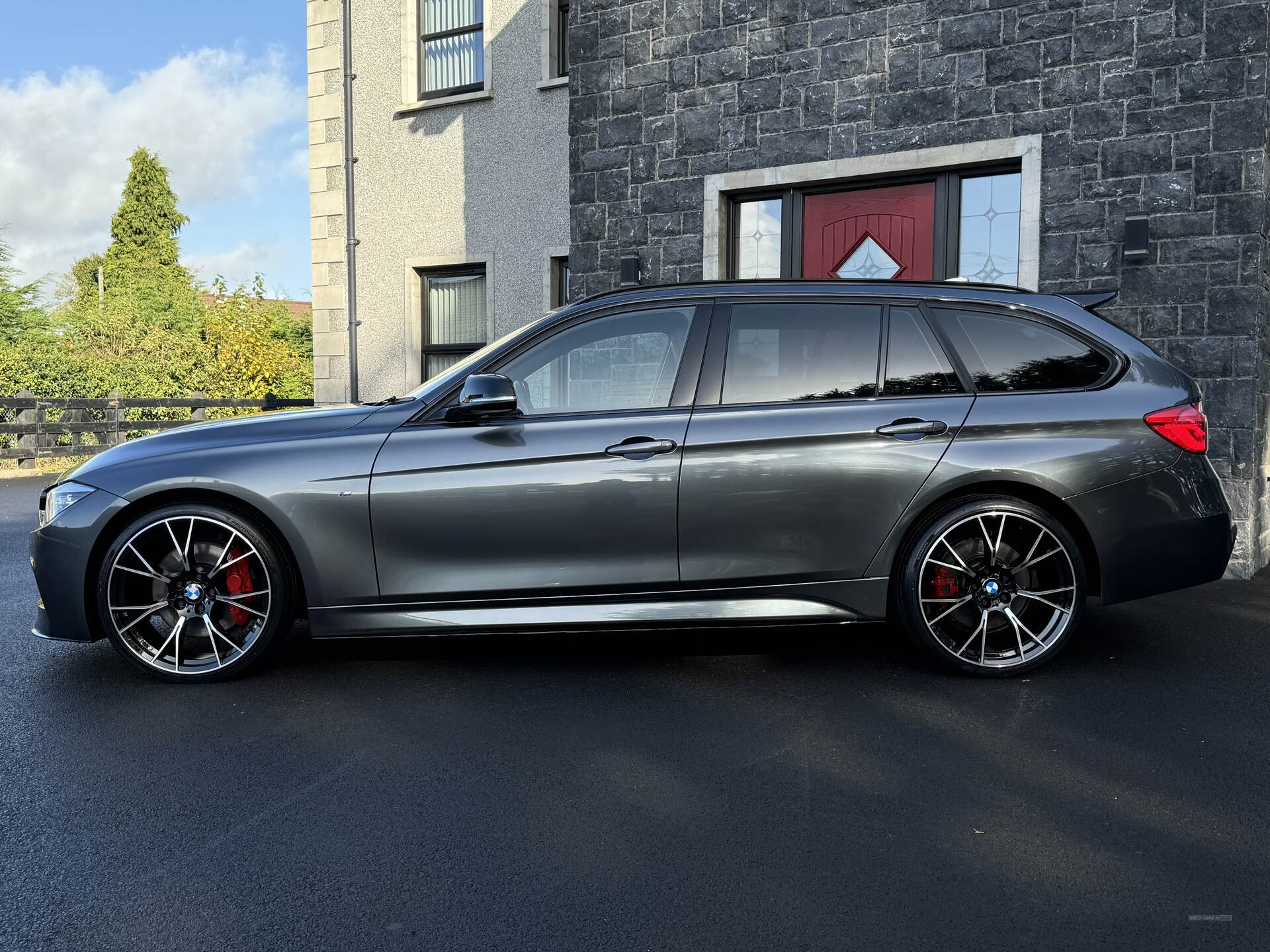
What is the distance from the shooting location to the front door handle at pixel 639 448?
4.73 meters

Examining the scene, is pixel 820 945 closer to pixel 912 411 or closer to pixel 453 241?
pixel 912 411

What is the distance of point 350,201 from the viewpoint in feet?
46.0

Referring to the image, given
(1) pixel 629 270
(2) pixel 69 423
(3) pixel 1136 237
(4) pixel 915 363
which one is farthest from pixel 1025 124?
(2) pixel 69 423

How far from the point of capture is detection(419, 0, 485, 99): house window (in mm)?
13312

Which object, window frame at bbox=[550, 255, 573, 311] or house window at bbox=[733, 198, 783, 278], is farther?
window frame at bbox=[550, 255, 573, 311]

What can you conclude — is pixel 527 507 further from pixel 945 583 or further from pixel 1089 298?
pixel 1089 298

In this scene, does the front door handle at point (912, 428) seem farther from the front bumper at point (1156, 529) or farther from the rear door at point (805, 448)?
the front bumper at point (1156, 529)

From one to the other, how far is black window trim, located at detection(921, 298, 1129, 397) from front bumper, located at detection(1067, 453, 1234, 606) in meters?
0.48

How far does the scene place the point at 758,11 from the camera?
9703 mm

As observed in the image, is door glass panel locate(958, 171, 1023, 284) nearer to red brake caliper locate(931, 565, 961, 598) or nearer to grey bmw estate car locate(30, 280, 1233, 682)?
grey bmw estate car locate(30, 280, 1233, 682)

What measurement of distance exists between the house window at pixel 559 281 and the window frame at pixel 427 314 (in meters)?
1.03

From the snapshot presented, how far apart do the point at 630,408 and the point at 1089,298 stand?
7.41 ft

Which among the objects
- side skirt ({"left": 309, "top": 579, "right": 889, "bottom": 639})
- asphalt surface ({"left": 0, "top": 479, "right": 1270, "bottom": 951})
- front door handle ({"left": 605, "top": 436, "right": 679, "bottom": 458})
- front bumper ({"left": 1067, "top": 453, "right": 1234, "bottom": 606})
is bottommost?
asphalt surface ({"left": 0, "top": 479, "right": 1270, "bottom": 951})

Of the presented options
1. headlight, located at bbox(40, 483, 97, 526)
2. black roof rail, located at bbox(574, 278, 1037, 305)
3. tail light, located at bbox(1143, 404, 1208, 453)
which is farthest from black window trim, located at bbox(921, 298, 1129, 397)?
headlight, located at bbox(40, 483, 97, 526)
